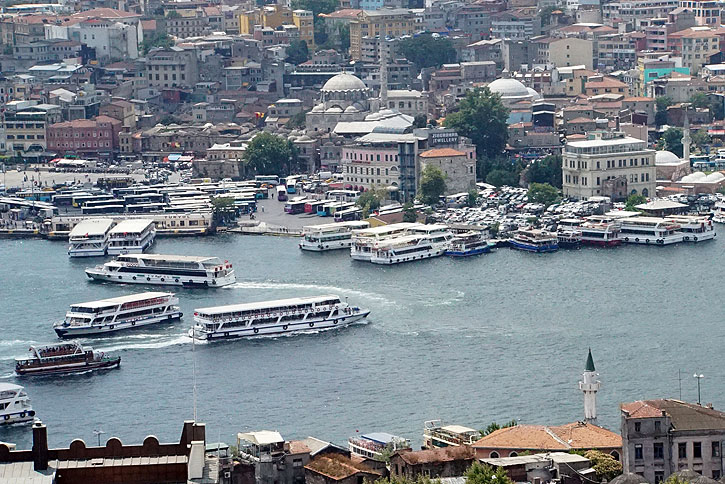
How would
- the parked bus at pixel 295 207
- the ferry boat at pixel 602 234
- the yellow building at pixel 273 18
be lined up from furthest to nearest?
the yellow building at pixel 273 18 → the parked bus at pixel 295 207 → the ferry boat at pixel 602 234

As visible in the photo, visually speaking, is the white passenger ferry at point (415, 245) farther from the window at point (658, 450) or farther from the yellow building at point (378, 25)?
the yellow building at point (378, 25)

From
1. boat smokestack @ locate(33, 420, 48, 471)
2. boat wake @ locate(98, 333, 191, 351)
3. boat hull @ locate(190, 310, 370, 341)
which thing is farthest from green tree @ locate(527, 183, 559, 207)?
boat smokestack @ locate(33, 420, 48, 471)

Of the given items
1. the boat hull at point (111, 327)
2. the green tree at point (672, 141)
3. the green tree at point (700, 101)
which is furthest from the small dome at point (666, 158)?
the boat hull at point (111, 327)

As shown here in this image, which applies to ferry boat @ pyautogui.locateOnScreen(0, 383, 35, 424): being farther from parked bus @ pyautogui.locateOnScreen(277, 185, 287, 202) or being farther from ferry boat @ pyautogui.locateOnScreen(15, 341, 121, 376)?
parked bus @ pyautogui.locateOnScreen(277, 185, 287, 202)

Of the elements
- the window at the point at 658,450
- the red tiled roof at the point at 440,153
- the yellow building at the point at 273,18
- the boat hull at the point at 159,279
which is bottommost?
the boat hull at the point at 159,279

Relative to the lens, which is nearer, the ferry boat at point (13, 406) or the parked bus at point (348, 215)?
the ferry boat at point (13, 406)

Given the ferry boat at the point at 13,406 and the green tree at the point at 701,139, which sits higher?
the green tree at the point at 701,139
